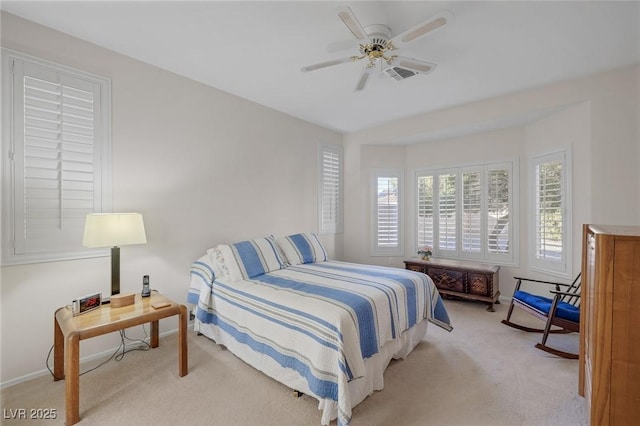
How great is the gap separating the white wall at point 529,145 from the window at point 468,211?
0.16 meters

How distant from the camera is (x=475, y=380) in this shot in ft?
7.38

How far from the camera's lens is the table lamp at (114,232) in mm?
2184

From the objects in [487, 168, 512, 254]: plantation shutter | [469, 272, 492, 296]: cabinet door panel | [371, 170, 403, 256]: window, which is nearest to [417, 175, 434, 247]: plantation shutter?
[371, 170, 403, 256]: window

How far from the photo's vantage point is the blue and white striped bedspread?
179 cm

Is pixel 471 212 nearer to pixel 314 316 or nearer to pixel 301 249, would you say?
pixel 301 249

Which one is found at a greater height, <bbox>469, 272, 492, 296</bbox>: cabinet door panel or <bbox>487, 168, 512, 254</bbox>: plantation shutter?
<bbox>487, 168, 512, 254</bbox>: plantation shutter

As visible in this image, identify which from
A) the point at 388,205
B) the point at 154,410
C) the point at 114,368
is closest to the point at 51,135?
the point at 114,368

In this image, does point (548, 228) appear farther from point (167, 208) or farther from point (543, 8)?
point (167, 208)

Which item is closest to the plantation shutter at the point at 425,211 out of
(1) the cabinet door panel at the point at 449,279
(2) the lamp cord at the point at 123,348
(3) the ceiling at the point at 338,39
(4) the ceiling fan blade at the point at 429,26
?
(1) the cabinet door panel at the point at 449,279

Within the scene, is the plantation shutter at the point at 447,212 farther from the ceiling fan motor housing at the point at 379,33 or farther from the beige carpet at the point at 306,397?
the ceiling fan motor housing at the point at 379,33

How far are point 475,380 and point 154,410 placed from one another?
7.85 ft

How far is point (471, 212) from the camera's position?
452 centimetres

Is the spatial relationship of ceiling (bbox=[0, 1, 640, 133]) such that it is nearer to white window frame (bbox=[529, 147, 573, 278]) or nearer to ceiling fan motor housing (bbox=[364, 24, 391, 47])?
ceiling fan motor housing (bbox=[364, 24, 391, 47])

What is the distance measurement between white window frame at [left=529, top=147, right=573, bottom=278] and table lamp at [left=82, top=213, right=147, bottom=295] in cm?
465
